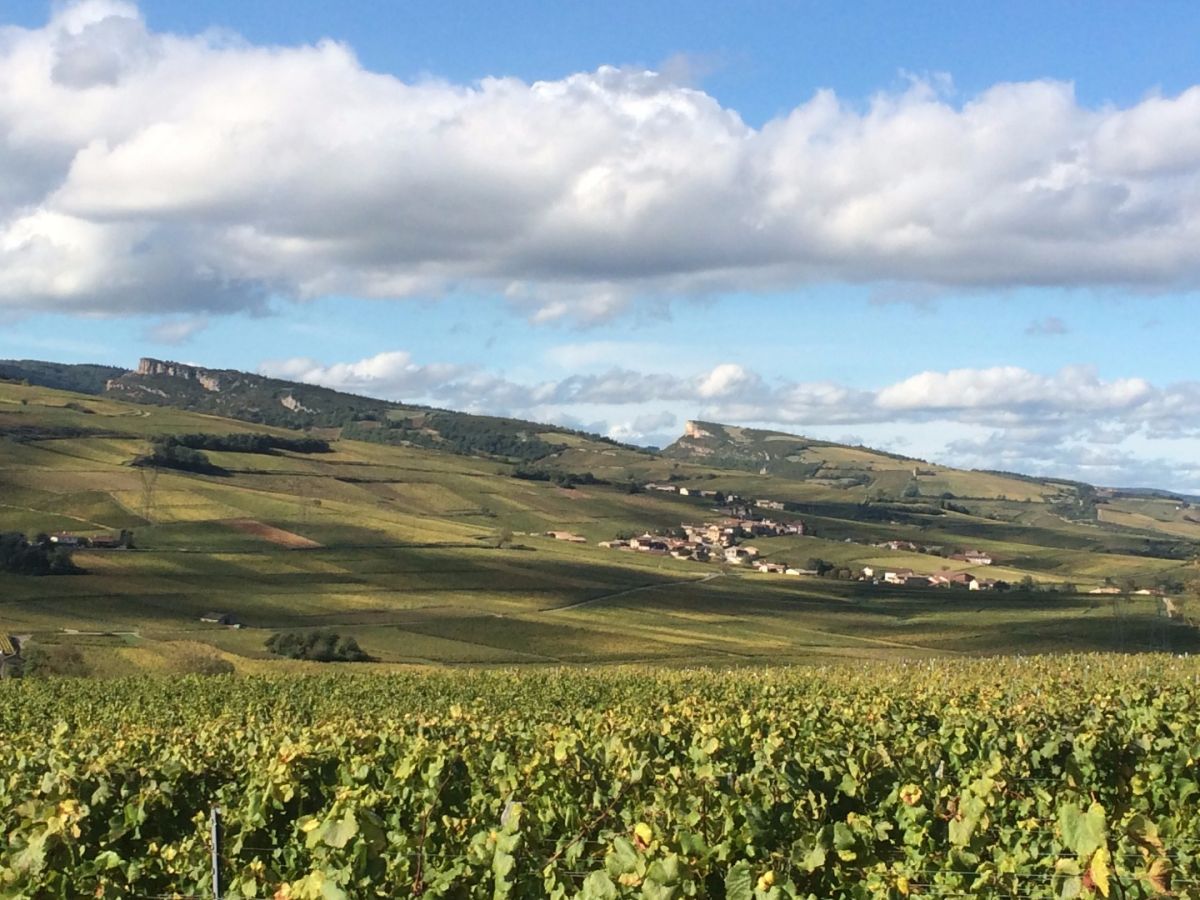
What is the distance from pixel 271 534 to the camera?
373 ft

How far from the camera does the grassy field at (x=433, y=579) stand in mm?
80250

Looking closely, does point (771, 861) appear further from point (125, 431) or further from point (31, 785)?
point (125, 431)

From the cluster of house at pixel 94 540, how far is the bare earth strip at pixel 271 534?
11.0m

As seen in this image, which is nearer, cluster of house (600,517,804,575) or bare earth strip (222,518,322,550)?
bare earth strip (222,518,322,550)

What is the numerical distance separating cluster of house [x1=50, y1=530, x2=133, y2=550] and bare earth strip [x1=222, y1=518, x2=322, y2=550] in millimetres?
11006

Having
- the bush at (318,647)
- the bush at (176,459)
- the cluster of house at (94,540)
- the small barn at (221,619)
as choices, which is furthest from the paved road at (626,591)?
the bush at (176,459)

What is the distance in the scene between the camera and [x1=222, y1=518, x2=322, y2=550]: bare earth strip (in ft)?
365

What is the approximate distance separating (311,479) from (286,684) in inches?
4299

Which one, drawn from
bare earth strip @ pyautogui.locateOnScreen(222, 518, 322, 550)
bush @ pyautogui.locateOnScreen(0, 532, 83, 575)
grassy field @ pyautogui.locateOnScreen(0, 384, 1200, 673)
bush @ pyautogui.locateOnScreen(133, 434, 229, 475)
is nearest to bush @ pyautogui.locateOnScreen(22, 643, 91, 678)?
grassy field @ pyautogui.locateOnScreen(0, 384, 1200, 673)

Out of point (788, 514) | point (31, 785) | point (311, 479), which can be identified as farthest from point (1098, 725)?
point (788, 514)

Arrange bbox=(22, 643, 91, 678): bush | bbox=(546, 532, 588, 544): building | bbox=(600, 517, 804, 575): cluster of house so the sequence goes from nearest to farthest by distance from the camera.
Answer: bbox=(22, 643, 91, 678): bush, bbox=(600, 517, 804, 575): cluster of house, bbox=(546, 532, 588, 544): building

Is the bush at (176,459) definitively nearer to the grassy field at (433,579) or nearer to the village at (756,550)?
the grassy field at (433,579)

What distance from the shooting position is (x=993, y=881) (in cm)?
789

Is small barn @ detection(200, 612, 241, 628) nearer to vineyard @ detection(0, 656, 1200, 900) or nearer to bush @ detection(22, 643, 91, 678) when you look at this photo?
bush @ detection(22, 643, 91, 678)
